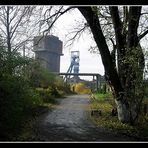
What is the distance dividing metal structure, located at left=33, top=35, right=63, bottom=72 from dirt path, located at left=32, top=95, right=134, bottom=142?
1.65 m

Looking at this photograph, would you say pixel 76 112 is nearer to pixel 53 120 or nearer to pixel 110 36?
pixel 53 120

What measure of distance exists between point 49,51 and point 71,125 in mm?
2398

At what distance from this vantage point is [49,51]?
43.9 ft

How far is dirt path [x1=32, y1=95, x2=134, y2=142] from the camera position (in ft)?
38.7

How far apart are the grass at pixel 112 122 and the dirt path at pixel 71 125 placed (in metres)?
0.32

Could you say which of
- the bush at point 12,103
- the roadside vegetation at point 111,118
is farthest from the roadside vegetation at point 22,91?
the roadside vegetation at point 111,118

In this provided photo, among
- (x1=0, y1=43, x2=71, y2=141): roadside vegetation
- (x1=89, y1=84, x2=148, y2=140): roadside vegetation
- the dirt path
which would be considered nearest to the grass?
(x1=89, y1=84, x2=148, y2=140): roadside vegetation

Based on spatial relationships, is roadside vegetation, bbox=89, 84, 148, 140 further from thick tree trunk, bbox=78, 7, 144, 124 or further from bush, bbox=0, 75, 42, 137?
bush, bbox=0, 75, 42, 137

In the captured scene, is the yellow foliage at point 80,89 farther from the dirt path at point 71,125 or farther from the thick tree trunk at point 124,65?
the thick tree trunk at point 124,65

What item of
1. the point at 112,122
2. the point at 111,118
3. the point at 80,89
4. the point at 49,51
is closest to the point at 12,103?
the point at 49,51

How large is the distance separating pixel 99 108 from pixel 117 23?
341cm

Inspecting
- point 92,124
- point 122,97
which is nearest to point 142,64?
point 122,97

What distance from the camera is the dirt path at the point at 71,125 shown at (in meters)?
11.8

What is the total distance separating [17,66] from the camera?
1327 centimetres
